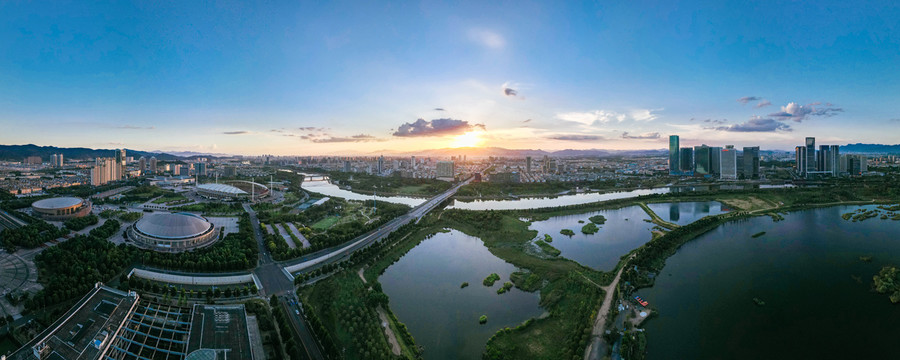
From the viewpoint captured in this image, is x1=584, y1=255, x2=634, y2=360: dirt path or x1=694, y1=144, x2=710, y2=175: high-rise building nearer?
x1=584, y1=255, x2=634, y2=360: dirt path

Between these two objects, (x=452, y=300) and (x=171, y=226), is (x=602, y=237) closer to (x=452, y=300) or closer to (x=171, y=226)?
(x=452, y=300)

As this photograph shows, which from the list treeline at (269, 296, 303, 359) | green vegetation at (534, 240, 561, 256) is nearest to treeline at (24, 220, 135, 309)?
treeline at (269, 296, 303, 359)

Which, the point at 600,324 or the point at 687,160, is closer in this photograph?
the point at 600,324

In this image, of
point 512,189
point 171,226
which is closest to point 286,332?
point 171,226

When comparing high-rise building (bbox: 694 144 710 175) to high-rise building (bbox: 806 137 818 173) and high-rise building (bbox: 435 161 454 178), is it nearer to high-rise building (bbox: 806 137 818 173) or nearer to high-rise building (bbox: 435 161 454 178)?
high-rise building (bbox: 806 137 818 173)

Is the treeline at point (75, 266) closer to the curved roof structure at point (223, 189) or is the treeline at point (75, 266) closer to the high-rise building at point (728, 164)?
the curved roof structure at point (223, 189)

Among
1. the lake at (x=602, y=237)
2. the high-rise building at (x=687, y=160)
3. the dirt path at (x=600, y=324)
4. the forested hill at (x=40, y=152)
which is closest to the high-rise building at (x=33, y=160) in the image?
the forested hill at (x=40, y=152)
